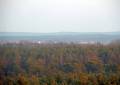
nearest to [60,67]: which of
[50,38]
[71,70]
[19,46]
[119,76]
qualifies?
[71,70]

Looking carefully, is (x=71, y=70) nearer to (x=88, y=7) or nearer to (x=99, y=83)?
(x=99, y=83)

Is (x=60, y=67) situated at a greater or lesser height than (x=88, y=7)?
lesser

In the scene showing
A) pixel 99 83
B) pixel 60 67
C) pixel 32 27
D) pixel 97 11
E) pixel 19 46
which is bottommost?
pixel 99 83

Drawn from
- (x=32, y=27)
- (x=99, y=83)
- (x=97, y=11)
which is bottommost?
(x=99, y=83)

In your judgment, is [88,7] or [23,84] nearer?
[23,84]

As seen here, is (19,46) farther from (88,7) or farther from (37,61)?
(88,7)

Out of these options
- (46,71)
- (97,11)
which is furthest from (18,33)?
(97,11)
